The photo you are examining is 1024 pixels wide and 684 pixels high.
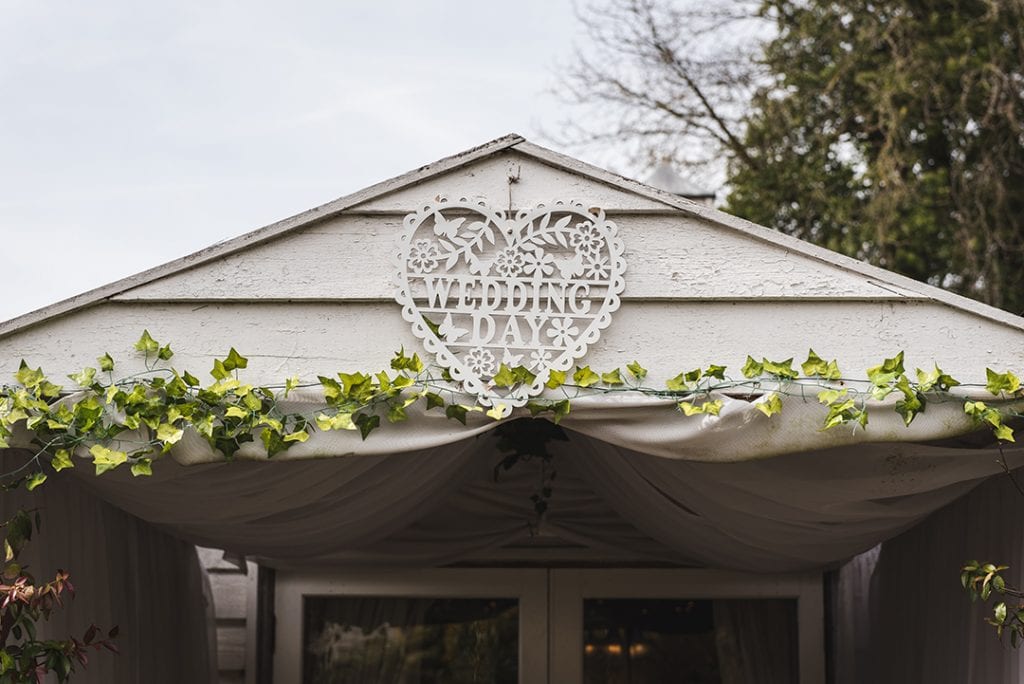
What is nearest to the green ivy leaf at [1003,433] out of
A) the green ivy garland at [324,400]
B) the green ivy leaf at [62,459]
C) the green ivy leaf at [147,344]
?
the green ivy garland at [324,400]

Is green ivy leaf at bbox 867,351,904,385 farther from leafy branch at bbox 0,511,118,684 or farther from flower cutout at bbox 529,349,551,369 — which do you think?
leafy branch at bbox 0,511,118,684

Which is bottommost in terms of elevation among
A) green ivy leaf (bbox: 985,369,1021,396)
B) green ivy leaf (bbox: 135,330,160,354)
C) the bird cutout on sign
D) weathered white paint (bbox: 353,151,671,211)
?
green ivy leaf (bbox: 985,369,1021,396)

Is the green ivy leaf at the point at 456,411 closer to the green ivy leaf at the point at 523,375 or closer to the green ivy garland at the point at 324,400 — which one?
the green ivy garland at the point at 324,400

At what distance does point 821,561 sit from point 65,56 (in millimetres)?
8003

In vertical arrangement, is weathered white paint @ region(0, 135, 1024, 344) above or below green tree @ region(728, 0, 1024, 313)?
below

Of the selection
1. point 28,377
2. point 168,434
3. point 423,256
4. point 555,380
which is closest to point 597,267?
point 555,380

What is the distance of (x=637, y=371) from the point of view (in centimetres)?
260

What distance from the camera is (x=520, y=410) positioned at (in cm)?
260

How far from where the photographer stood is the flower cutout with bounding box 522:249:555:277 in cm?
268

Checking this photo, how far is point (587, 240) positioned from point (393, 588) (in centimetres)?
267

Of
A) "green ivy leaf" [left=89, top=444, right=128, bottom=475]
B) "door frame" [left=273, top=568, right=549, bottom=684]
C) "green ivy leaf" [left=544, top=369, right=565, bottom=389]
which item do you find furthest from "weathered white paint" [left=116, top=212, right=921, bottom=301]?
"door frame" [left=273, top=568, right=549, bottom=684]

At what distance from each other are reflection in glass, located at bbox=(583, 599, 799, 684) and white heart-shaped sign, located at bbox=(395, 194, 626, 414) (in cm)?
254

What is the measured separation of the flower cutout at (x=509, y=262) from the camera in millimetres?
2676

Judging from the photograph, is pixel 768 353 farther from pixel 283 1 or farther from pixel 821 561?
pixel 283 1
